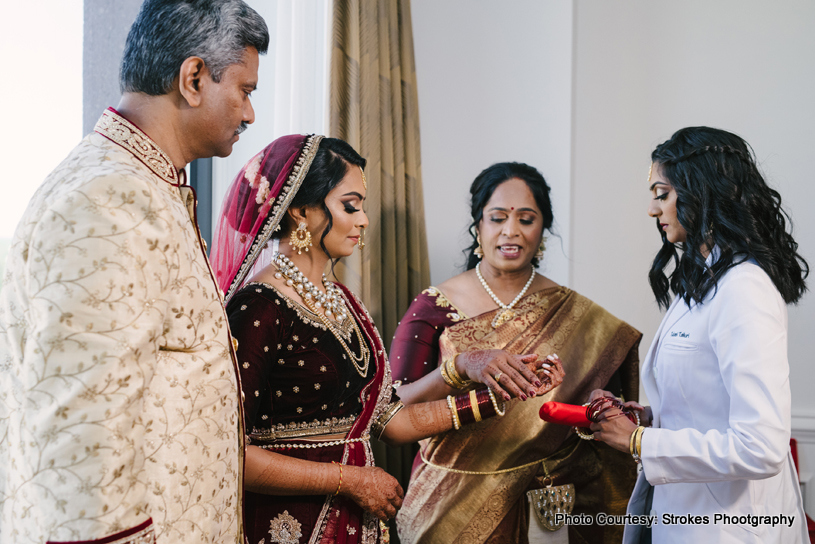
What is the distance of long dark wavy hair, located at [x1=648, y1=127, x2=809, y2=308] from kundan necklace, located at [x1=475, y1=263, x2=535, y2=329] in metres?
0.67

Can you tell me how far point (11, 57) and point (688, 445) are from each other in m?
1.97

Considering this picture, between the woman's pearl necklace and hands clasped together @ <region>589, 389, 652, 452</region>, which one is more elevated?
the woman's pearl necklace

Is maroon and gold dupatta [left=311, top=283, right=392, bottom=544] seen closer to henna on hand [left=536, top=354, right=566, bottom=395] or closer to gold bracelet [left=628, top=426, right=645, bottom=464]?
henna on hand [left=536, top=354, right=566, bottom=395]

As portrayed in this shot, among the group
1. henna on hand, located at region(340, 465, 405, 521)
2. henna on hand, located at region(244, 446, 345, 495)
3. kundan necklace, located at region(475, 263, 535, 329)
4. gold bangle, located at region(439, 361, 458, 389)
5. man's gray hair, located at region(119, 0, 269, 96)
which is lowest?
henna on hand, located at region(340, 465, 405, 521)

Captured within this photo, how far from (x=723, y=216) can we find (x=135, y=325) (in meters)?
1.33

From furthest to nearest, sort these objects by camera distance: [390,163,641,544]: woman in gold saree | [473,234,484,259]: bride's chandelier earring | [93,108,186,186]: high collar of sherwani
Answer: [473,234,484,259]: bride's chandelier earring → [390,163,641,544]: woman in gold saree → [93,108,186,186]: high collar of sherwani

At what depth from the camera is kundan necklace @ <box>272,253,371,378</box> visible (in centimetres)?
151

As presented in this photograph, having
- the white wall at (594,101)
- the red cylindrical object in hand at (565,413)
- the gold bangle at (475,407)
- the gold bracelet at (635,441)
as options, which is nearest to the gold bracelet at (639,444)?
the gold bracelet at (635,441)

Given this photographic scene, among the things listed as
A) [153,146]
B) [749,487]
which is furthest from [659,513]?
[153,146]

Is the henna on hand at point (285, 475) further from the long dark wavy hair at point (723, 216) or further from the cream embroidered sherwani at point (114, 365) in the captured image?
the long dark wavy hair at point (723, 216)

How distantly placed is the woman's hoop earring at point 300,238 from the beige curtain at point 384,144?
0.92m

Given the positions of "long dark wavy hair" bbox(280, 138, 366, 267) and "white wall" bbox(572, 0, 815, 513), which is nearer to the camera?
"long dark wavy hair" bbox(280, 138, 366, 267)

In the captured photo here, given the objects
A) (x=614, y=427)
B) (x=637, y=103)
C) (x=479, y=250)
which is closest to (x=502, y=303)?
(x=479, y=250)

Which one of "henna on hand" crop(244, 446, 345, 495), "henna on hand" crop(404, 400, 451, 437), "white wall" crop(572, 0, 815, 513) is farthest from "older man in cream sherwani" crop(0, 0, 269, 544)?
"white wall" crop(572, 0, 815, 513)
